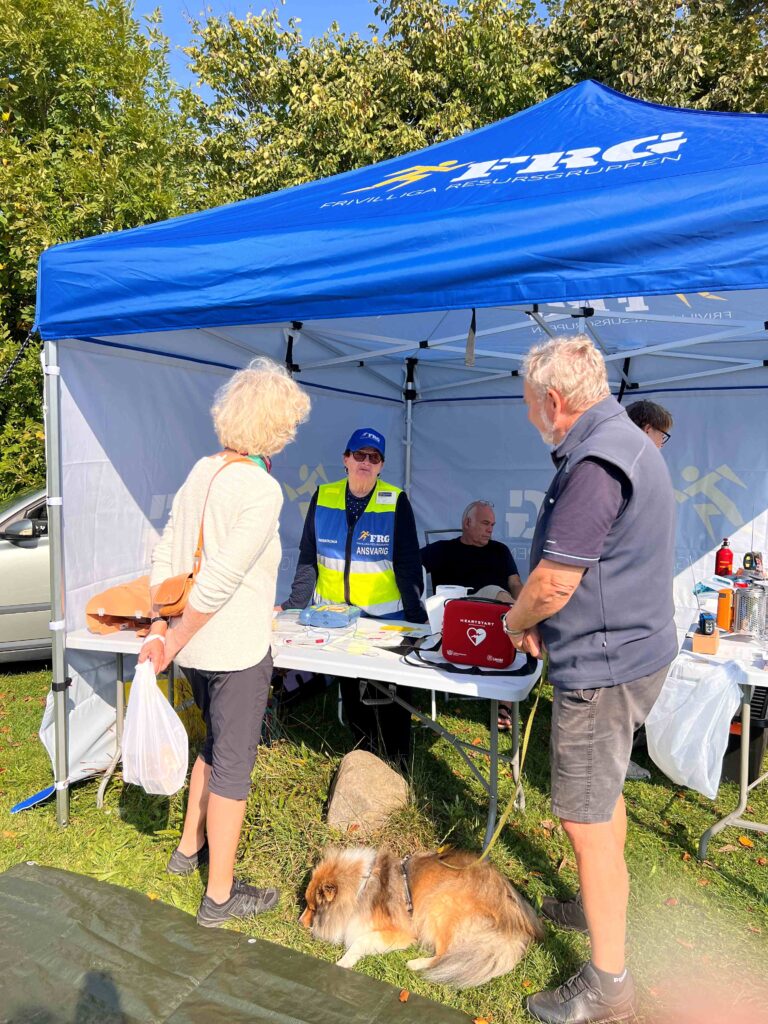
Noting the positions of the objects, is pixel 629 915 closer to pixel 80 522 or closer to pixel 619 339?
pixel 80 522

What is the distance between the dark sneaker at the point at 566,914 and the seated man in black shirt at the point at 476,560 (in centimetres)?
203

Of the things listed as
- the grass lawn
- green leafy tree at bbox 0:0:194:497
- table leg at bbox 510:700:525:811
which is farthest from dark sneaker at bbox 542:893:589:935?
green leafy tree at bbox 0:0:194:497

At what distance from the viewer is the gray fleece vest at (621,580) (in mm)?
1649

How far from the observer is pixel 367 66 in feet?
29.1

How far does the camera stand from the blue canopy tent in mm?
1896

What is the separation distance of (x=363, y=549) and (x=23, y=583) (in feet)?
8.48

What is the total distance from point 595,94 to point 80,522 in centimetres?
329

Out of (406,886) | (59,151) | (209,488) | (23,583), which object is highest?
(59,151)

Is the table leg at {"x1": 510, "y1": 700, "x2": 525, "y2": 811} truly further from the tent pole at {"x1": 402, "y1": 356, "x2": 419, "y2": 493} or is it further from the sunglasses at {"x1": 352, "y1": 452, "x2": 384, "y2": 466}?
the tent pole at {"x1": 402, "y1": 356, "x2": 419, "y2": 493}

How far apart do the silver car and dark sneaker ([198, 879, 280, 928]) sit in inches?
114

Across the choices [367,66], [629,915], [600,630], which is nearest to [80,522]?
[600,630]

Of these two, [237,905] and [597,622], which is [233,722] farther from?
[597,622]

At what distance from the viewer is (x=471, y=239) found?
6.78ft

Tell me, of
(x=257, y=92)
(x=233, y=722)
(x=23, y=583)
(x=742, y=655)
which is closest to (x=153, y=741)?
(x=233, y=722)
